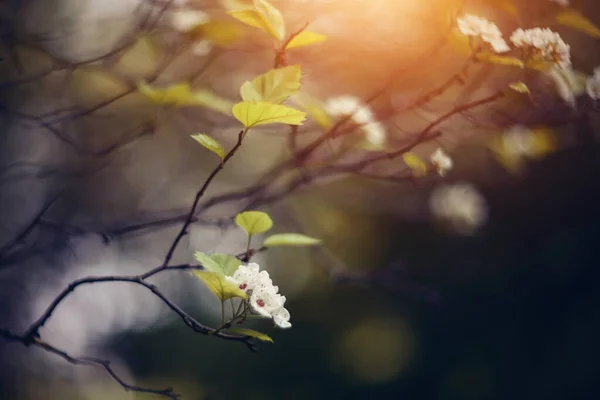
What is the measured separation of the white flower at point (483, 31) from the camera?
64 centimetres

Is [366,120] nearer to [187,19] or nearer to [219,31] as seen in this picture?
[219,31]

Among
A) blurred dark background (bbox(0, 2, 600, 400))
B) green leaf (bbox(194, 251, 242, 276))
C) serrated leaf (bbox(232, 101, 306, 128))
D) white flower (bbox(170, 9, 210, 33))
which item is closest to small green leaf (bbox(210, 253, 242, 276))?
green leaf (bbox(194, 251, 242, 276))

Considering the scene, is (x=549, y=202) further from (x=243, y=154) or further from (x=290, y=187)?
(x=290, y=187)

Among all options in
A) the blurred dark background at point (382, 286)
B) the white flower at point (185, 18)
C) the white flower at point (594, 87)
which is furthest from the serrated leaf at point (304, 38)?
the blurred dark background at point (382, 286)

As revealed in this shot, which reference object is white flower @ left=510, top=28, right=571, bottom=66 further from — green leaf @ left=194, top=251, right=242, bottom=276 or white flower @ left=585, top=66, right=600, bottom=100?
green leaf @ left=194, top=251, right=242, bottom=276

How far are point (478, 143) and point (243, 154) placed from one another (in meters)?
0.88

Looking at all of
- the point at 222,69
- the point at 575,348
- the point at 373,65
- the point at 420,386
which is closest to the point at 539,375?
the point at 575,348

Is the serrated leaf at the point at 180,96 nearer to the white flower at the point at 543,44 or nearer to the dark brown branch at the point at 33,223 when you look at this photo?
the dark brown branch at the point at 33,223

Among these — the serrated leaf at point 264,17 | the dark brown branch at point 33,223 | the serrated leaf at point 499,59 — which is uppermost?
the serrated leaf at point 499,59

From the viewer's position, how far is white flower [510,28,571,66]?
643mm

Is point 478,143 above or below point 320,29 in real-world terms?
below

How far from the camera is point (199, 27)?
2.49ft

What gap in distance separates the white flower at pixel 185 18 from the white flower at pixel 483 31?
0.40 metres

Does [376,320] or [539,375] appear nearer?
[539,375]
